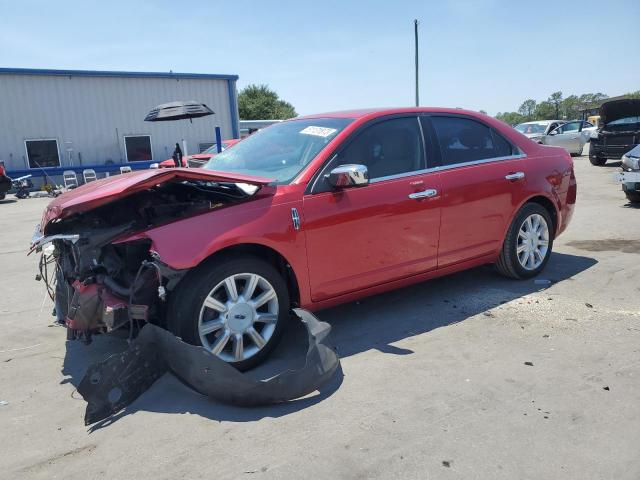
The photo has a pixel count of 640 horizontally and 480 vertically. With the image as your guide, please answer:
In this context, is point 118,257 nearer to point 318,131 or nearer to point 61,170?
point 318,131

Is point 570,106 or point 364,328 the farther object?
point 570,106

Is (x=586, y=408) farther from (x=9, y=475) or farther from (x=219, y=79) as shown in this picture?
(x=219, y=79)

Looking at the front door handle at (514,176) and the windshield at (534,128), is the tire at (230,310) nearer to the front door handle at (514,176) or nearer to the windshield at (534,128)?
the front door handle at (514,176)

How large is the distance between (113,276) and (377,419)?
1917mm

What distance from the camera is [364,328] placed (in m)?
4.24

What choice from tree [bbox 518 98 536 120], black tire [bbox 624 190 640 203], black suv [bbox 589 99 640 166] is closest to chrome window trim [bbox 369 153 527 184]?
black tire [bbox 624 190 640 203]

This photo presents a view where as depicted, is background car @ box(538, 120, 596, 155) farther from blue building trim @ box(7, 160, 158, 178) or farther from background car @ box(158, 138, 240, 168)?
blue building trim @ box(7, 160, 158, 178)

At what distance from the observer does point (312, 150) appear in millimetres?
4070

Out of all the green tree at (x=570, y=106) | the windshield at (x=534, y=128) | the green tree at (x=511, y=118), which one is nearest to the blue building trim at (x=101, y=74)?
the windshield at (x=534, y=128)

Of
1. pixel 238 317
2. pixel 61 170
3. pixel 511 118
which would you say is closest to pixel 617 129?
pixel 238 317

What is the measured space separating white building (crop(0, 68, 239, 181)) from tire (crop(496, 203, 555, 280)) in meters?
20.0

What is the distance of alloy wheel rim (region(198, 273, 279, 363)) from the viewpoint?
3.38m

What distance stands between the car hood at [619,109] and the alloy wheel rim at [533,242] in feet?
44.1

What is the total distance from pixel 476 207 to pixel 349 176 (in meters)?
1.53
